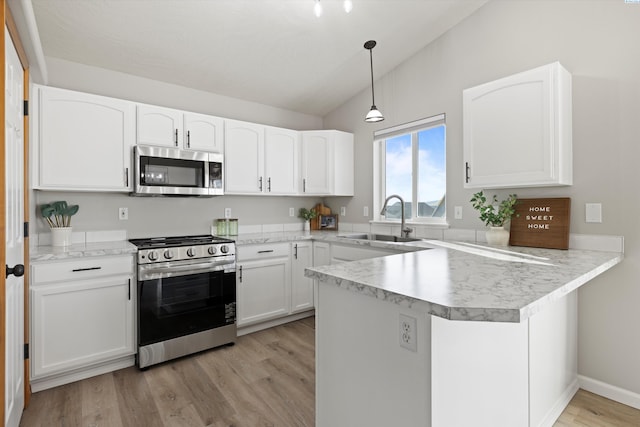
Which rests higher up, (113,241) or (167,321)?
(113,241)

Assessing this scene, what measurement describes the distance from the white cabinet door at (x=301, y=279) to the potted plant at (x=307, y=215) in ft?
1.91

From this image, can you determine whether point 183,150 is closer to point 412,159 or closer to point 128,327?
point 128,327

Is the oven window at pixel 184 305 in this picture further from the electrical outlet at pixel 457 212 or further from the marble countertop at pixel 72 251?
the electrical outlet at pixel 457 212

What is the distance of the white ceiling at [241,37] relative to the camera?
7.97 ft

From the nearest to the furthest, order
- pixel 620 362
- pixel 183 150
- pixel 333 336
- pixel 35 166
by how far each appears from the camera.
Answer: pixel 333 336 < pixel 620 362 < pixel 35 166 < pixel 183 150

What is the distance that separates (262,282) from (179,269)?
0.86 metres

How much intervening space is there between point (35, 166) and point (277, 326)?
2.43m

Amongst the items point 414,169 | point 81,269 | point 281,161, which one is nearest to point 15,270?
point 81,269

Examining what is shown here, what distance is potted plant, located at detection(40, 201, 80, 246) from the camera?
2.54 meters

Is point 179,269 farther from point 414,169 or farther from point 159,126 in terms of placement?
point 414,169

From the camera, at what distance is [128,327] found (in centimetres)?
250

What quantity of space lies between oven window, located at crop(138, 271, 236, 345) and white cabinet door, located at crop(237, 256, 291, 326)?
0.56 ft

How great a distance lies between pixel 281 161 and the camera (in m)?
3.72

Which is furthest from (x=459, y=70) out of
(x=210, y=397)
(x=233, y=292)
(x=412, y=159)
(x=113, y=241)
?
(x=113, y=241)
